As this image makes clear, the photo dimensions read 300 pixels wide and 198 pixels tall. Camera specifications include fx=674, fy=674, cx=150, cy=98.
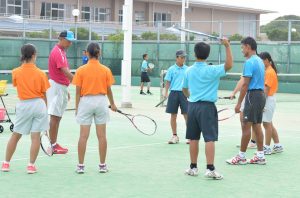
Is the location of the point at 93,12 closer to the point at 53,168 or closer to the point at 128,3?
the point at 128,3

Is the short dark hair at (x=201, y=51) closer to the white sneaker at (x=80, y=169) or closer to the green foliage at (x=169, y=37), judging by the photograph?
the white sneaker at (x=80, y=169)

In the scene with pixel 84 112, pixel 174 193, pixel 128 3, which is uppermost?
pixel 128 3

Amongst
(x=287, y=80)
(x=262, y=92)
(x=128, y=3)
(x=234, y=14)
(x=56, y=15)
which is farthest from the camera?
(x=234, y=14)

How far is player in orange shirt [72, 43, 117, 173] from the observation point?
29.1 ft

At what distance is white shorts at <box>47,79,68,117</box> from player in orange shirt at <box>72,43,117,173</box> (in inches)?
60.3

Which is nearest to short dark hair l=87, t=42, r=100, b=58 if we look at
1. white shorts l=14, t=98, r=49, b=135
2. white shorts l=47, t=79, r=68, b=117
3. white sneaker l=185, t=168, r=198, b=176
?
white shorts l=14, t=98, r=49, b=135

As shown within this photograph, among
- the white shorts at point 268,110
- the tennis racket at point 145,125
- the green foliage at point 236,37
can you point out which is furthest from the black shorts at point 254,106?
the green foliage at point 236,37

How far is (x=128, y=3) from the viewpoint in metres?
19.9

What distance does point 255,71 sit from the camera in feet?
31.5

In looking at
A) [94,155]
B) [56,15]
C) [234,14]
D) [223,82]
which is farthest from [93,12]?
[94,155]

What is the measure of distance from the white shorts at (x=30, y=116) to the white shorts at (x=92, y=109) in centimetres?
49

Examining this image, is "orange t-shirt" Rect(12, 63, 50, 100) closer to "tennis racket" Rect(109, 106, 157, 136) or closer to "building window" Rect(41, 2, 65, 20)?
"tennis racket" Rect(109, 106, 157, 136)

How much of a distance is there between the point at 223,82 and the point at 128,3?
13273mm

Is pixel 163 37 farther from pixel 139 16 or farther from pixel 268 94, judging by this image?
pixel 139 16
